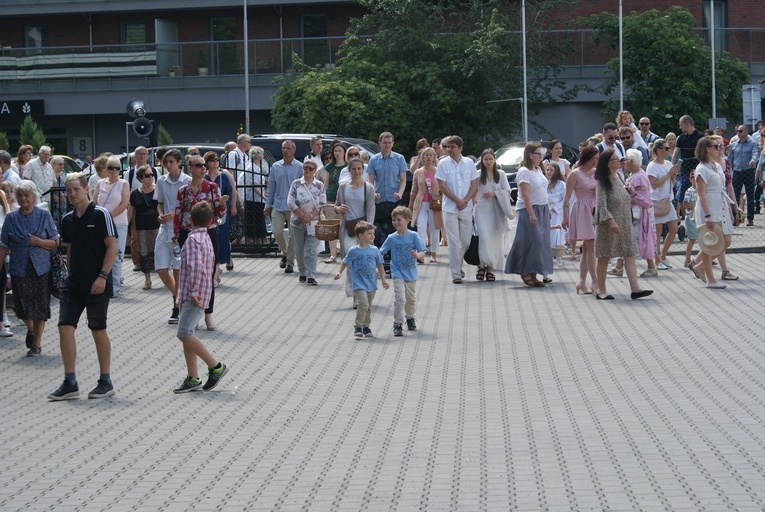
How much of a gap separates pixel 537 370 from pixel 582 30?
109 ft

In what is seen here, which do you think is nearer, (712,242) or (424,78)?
(712,242)

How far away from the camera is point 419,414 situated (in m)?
9.38

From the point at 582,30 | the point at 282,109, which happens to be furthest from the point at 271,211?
the point at 582,30

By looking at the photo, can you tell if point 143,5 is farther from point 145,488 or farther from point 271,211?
point 145,488

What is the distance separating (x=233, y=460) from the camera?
26.7ft

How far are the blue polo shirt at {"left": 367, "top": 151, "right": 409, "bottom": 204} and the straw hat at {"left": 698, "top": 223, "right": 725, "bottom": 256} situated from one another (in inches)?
170

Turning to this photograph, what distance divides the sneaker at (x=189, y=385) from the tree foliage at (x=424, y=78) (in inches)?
1075

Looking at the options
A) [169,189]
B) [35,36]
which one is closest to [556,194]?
[169,189]

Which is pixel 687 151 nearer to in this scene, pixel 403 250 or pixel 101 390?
pixel 403 250

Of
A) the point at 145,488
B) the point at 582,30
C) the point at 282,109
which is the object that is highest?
the point at 582,30

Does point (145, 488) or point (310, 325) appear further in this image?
point (310, 325)

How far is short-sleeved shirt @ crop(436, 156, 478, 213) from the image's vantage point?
56.6 ft

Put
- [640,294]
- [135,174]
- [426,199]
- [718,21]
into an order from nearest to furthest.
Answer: [640,294] → [135,174] → [426,199] → [718,21]

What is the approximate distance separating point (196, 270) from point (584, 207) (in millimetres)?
6824
